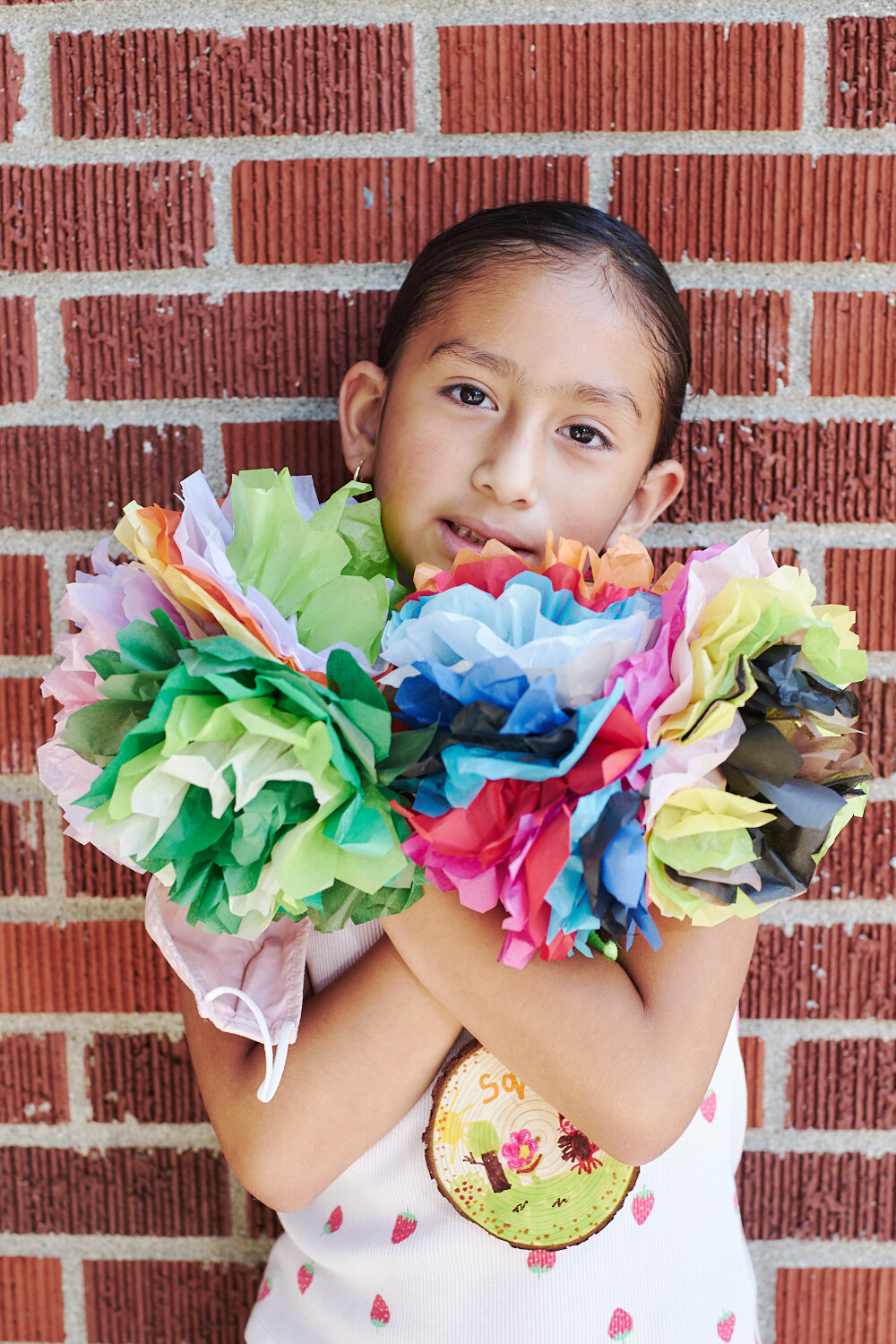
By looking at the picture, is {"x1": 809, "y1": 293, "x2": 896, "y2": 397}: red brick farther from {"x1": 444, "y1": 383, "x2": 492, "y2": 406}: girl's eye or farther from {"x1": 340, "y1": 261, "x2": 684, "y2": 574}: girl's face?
{"x1": 444, "y1": 383, "x2": 492, "y2": 406}: girl's eye

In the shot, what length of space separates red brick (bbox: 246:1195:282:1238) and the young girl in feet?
0.57

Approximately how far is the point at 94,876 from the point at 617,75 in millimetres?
967

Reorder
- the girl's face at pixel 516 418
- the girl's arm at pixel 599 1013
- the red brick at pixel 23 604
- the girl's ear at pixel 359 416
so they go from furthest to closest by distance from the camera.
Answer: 1. the red brick at pixel 23 604
2. the girl's ear at pixel 359 416
3. the girl's face at pixel 516 418
4. the girl's arm at pixel 599 1013

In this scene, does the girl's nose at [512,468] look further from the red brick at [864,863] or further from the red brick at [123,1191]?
the red brick at [123,1191]

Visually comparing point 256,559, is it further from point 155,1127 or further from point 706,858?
point 155,1127

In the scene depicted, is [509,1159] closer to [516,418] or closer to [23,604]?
[516,418]

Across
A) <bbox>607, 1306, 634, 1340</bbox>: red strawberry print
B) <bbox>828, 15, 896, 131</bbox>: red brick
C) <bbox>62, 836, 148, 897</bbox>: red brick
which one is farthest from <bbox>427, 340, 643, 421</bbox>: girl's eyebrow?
<bbox>607, 1306, 634, 1340</bbox>: red strawberry print

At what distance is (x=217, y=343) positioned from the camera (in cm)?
91

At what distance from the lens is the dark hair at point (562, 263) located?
77 cm

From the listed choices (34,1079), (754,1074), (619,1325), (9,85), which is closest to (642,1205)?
(619,1325)

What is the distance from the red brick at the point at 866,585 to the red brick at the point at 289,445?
510 mm

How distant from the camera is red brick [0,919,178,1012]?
985mm

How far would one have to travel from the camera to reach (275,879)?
532 millimetres

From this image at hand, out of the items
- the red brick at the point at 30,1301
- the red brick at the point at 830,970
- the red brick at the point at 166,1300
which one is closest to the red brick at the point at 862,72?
the red brick at the point at 830,970
